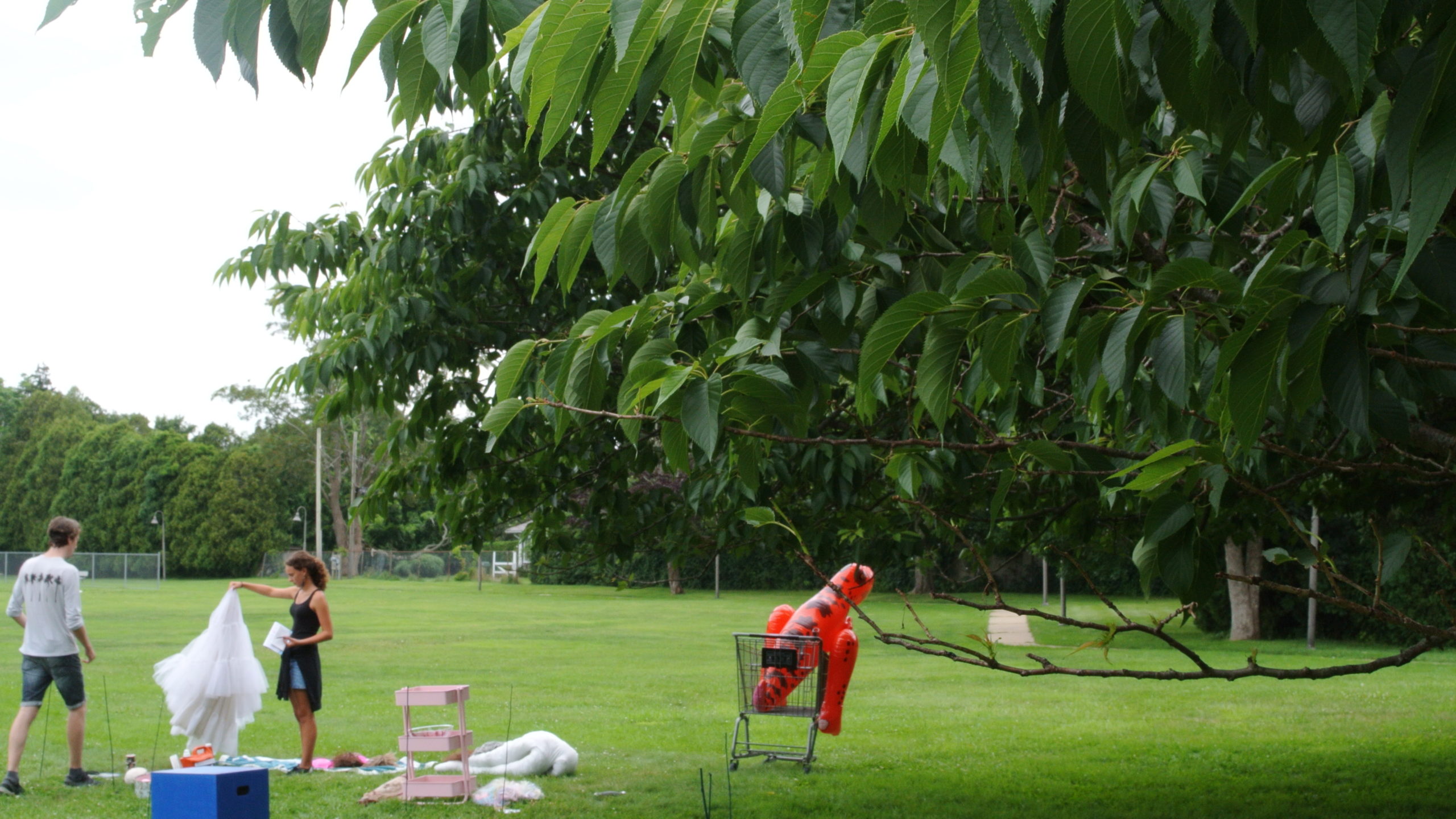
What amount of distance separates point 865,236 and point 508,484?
14.5ft

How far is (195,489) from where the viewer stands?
2179 inches

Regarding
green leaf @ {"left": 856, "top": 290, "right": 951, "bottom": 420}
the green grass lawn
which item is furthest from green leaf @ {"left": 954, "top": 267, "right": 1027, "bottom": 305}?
the green grass lawn

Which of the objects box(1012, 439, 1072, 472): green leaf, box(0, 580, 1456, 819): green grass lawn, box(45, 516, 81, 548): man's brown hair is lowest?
box(0, 580, 1456, 819): green grass lawn

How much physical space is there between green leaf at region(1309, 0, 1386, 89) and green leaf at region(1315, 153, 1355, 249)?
696 mm

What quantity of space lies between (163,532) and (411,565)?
39.5 feet

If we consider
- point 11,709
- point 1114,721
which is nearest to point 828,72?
point 1114,721

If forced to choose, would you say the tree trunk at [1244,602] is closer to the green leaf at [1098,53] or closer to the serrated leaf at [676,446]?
the serrated leaf at [676,446]

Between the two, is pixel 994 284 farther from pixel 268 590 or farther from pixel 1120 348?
pixel 268 590

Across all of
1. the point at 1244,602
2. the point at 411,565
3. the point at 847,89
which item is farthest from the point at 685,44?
the point at 411,565

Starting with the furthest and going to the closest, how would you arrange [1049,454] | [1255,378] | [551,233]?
[1049,454], [551,233], [1255,378]

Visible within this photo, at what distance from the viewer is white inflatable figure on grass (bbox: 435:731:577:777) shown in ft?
26.7

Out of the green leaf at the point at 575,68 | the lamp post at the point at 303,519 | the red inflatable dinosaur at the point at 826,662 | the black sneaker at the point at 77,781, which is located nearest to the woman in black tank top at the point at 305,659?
the black sneaker at the point at 77,781

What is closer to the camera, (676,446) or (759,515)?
(676,446)

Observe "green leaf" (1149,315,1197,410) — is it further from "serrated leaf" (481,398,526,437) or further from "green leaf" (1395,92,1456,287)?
"serrated leaf" (481,398,526,437)
